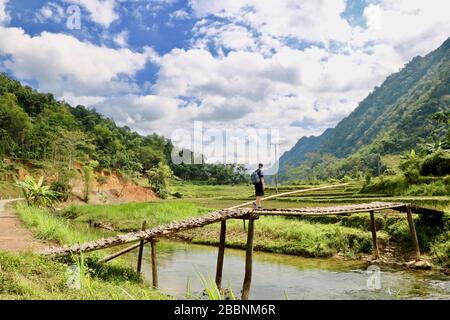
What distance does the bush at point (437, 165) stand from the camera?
81.8 feet

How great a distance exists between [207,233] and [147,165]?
6813cm

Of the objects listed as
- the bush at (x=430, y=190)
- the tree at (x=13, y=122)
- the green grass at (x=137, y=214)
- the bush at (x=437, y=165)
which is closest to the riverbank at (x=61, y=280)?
the green grass at (x=137, y=214)

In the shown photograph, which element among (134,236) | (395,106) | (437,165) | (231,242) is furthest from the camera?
(395,106)

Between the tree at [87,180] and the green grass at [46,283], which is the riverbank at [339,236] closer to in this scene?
the green grass at [46,283]

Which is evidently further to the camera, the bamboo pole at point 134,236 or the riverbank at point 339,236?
the riverbank at point 339,236

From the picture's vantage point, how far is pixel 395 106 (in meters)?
139

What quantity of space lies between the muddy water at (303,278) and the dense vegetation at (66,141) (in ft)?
120

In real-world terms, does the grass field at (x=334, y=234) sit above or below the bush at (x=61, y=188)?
below

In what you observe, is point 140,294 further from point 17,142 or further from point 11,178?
point 17,142

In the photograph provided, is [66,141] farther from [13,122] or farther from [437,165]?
[437,165]

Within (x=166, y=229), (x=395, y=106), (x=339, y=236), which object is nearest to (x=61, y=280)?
(x=166, y=229)

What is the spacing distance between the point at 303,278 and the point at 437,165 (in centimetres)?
1644

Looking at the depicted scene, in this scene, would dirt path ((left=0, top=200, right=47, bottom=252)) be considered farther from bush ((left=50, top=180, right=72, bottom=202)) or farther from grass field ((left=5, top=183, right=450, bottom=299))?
bush ((left=50, top=180, right=72, bottom=202))

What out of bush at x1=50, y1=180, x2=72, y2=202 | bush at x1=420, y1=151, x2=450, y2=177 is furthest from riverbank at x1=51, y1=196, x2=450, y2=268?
bush at x1=50, y1=180, x2=72, y2=202
